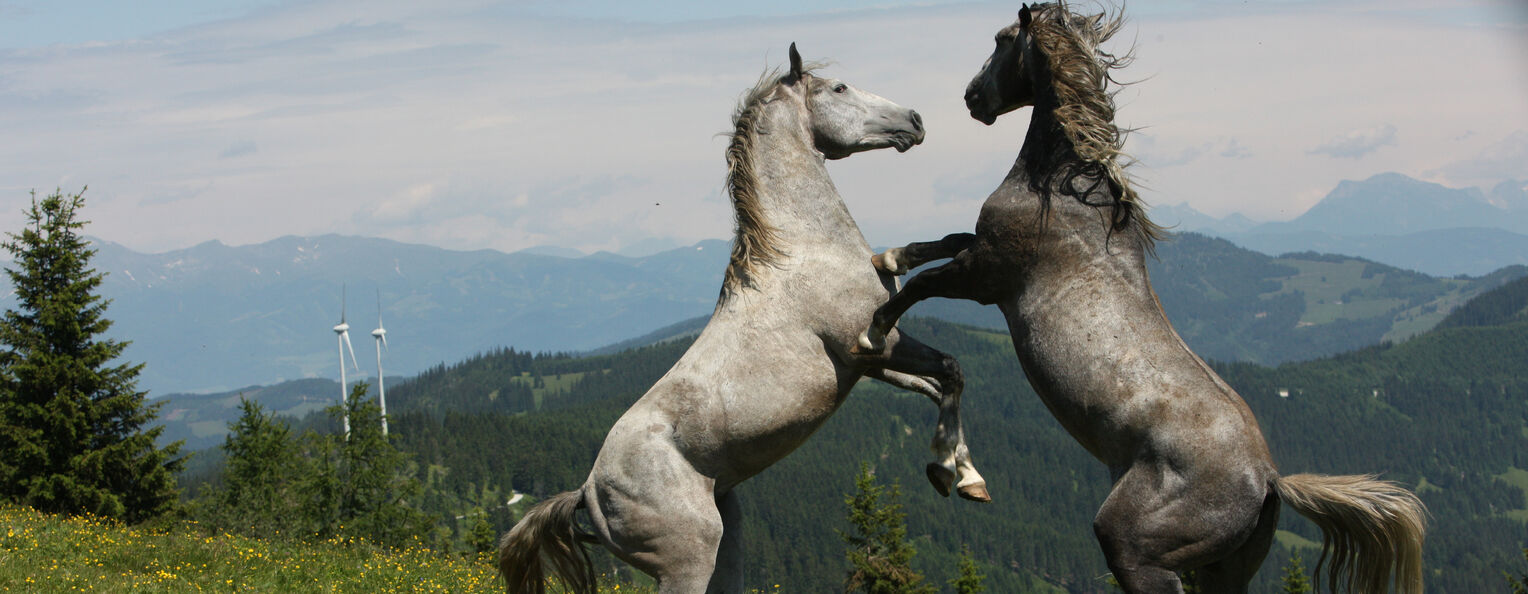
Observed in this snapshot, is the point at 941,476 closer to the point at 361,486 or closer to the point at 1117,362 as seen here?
the point at 1117,362

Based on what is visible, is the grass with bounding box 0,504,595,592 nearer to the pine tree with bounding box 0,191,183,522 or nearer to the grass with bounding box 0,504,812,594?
the grass with bounding box 0,504,812,594

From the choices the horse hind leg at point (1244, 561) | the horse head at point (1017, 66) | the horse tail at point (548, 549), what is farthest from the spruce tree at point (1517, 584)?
the horse tail at point (548, 549)

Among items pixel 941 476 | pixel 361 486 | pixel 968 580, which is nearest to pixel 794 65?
pixel 941 476

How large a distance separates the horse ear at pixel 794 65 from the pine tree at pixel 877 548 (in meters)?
32.4

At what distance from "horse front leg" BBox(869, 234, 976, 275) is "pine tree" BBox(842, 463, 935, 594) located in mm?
32356

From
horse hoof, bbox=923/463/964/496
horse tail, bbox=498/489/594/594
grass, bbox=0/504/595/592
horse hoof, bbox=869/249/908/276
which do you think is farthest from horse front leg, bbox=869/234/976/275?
grass, bbox=0/504/595/592

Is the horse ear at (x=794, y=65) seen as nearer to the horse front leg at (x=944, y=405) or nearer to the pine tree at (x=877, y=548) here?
the horse front leg at (x=944, y=405)

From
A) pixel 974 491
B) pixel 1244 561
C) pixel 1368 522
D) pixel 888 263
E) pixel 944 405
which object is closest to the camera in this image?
pixel 1368 522

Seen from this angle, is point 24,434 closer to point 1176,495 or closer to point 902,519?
point 902,519

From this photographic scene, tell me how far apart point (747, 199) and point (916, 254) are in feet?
3.93

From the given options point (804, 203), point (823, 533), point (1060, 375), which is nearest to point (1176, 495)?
point (1060, 375)

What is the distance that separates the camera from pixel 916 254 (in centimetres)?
725

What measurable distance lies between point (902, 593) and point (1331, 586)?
112ft

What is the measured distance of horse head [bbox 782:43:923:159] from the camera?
7.51 metres
